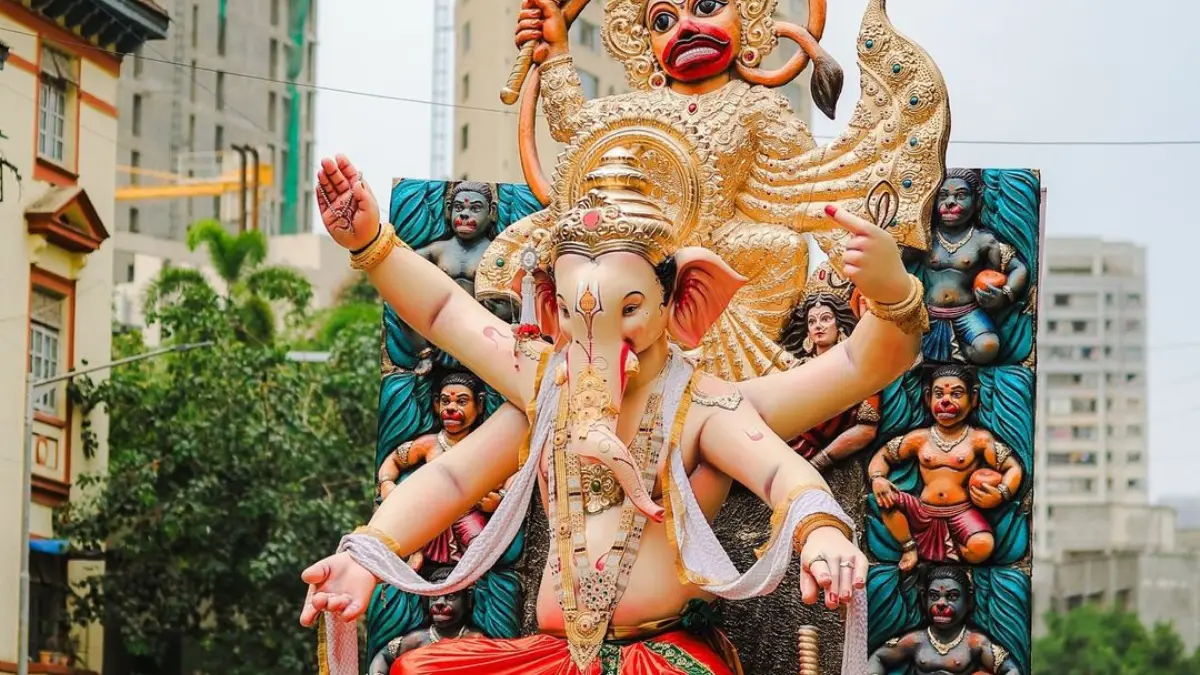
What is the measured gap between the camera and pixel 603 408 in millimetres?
7379

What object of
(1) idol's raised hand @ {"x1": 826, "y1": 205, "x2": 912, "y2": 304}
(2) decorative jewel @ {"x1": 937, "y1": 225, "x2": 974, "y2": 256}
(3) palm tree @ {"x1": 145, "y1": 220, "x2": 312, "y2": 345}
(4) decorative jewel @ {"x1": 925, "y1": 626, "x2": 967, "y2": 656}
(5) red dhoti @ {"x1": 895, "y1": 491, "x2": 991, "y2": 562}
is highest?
(3) palm tree @ {"x1": 145, "y1": 220, "x2": 312, "y2": 345}

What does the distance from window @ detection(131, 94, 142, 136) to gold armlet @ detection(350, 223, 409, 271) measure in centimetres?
3021

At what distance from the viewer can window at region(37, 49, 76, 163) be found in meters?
17.5

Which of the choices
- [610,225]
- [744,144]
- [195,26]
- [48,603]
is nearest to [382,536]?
[610,225]

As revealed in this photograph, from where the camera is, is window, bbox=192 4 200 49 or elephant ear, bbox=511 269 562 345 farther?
→ window, bbox=192 4 200 49

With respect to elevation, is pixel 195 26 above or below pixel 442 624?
above

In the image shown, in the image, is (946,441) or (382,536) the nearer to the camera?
(382,536)

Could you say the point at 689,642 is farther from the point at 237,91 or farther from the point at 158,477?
the point at 237,91

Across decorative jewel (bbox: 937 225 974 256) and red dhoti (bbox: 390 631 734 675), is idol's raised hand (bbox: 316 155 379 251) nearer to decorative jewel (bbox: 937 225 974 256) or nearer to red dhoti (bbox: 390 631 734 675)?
red dhoti (bbox: 390 631 734 675)

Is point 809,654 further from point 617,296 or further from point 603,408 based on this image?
point 617,296

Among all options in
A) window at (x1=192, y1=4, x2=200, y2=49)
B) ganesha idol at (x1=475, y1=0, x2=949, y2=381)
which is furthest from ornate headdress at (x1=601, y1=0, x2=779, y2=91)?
window at (x1=192, y1=4, x2=200, y2=49)

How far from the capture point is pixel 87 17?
A: 17.9 meters

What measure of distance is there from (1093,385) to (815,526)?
49259mm

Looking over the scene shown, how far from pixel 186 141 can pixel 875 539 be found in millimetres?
32480
